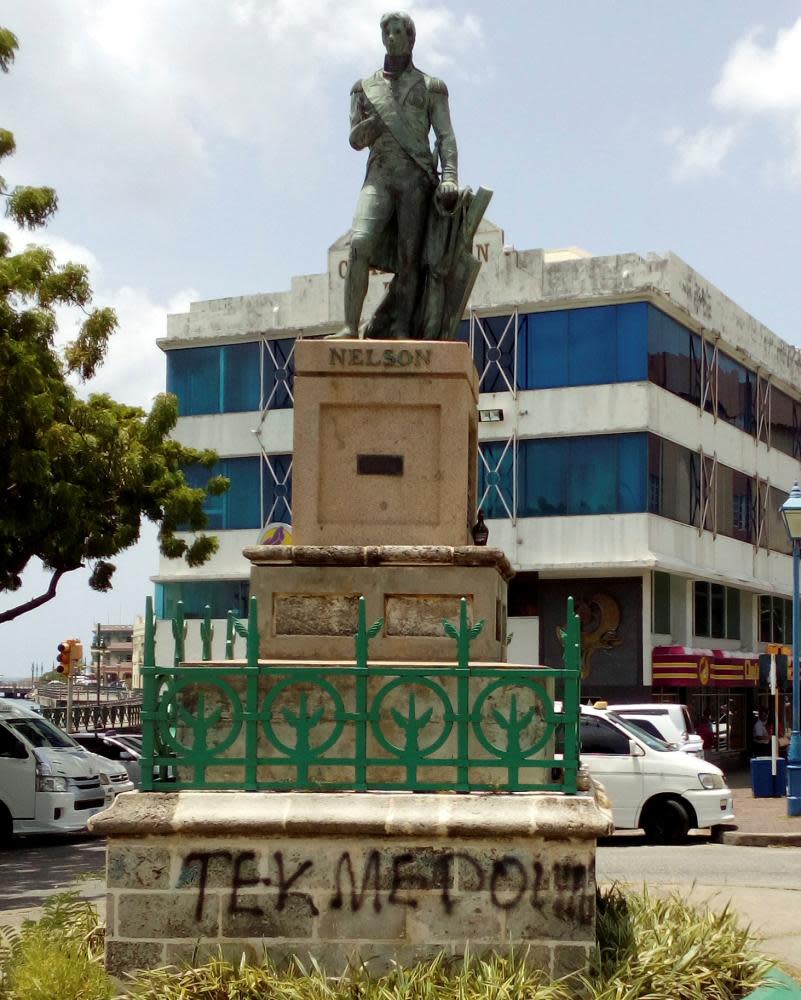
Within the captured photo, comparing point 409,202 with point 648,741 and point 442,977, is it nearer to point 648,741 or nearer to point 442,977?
point 442,977

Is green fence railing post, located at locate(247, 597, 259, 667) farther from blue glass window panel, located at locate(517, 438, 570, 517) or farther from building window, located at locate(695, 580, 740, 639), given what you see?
building window, located at locate(695, 580, 740, 639)

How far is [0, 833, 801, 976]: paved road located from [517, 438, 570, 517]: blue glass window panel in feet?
46.3

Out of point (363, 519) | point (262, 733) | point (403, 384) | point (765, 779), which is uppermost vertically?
point (403, 384)

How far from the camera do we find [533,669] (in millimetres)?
7445

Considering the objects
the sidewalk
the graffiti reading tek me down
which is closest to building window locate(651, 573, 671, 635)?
the sidewalk

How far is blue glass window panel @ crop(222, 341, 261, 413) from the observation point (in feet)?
122

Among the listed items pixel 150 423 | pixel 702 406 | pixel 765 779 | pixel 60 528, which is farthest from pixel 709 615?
pixel 60 528

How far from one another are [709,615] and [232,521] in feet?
39.9

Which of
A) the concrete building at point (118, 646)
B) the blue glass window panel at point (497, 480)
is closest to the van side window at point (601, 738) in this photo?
the blue glass window panel at point (497, 480)

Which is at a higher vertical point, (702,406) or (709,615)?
(702,406)

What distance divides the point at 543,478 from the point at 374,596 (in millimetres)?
25872

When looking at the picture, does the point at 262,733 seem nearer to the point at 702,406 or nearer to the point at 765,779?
the point at 765,779

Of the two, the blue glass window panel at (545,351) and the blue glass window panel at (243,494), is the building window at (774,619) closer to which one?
the blue glass window panel at (545,351)

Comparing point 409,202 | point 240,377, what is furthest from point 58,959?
point 240,377
